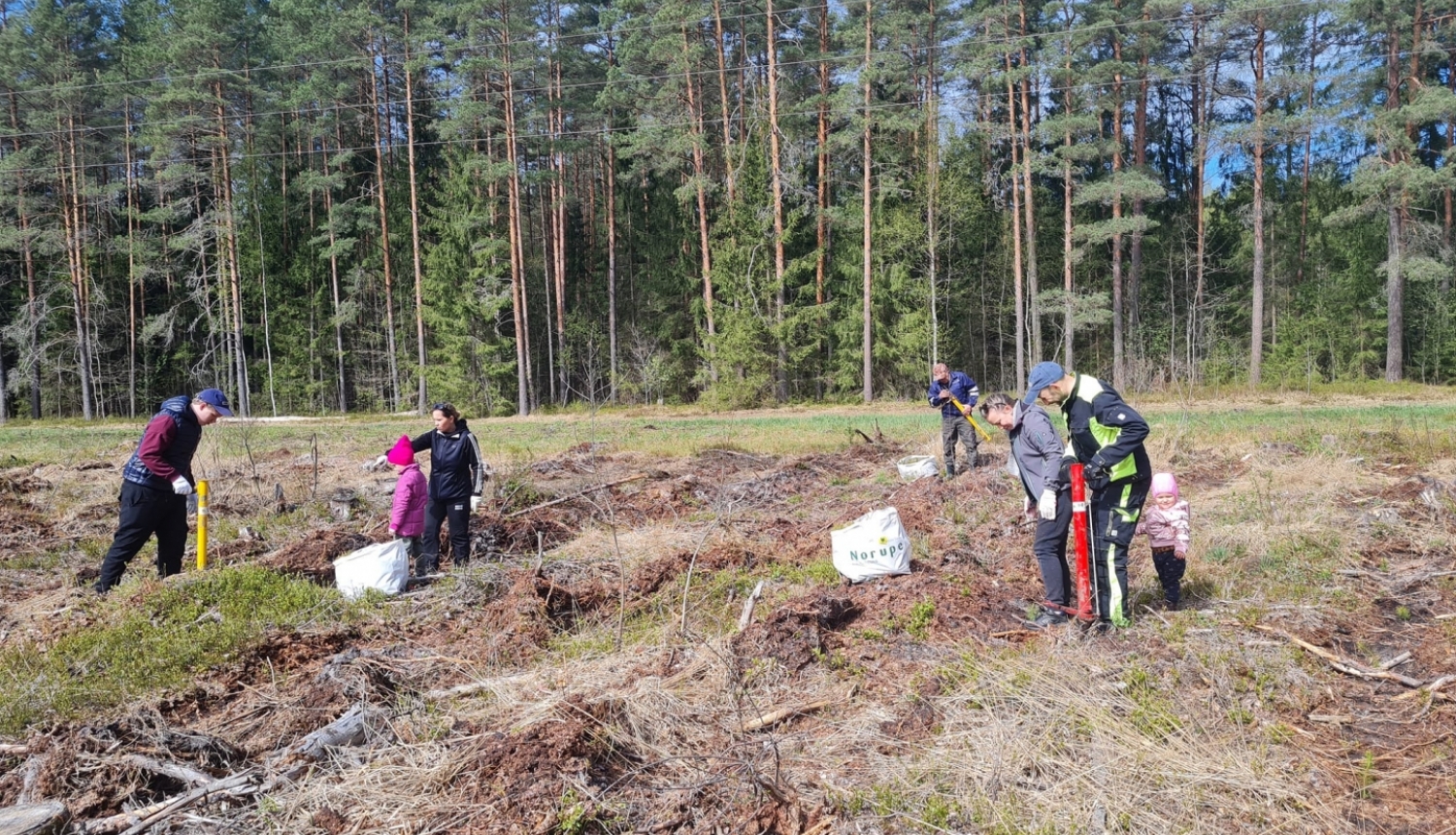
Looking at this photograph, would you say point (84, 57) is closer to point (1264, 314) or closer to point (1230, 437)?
point (1230, 437)

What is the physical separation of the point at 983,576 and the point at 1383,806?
3.09 meters

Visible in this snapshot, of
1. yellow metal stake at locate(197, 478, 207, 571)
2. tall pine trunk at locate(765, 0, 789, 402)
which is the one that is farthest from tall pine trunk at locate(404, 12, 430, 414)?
yellow metal stake at locate(197, 478, 207, 571)

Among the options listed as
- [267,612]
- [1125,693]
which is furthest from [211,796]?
[1125,693]

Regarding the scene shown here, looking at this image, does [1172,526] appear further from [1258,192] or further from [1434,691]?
[1258,192]

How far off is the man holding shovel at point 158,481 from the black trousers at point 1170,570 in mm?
6908

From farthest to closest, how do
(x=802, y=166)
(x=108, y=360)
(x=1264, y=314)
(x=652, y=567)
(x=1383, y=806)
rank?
(x=108, y=360) < (x=1264, y=314) < (x=802, y=166) < (x=652, y=567) < (x=1383, y=806)

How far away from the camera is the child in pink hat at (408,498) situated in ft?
23.5

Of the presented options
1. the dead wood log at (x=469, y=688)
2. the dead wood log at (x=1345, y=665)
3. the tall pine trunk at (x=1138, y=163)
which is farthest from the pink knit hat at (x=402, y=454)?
the tall pine trunk at (x=1138, y=163)

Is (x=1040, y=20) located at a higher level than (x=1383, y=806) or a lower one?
→ higher

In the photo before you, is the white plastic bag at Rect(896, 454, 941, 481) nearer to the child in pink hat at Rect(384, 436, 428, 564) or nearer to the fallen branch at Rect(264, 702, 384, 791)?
the child in pink hat at Rect(384, 436, 428, 564)

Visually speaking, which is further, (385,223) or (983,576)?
(385,223)

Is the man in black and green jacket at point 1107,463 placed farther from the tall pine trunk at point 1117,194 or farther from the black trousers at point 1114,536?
the tall pine trunk at point 1117,194

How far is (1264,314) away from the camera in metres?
33.5

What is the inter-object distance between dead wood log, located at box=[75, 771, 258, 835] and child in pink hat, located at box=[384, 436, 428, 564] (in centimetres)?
388
